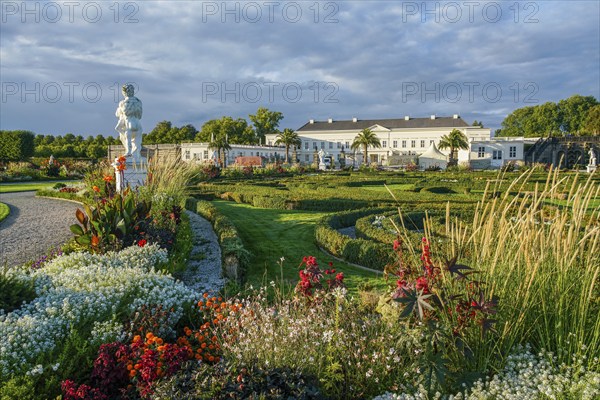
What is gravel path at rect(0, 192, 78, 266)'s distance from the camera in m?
7.16

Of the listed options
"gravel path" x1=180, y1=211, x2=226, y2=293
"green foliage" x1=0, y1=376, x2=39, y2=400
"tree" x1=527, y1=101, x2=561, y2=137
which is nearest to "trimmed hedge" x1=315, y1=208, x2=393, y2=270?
"gravel path" x1=180, y1=211, x2=226, y2=293

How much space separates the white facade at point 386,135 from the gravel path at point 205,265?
56.5 metres

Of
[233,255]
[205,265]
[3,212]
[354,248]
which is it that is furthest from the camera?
[3,212]

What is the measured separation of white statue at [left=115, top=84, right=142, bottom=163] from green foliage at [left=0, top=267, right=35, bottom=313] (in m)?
8.89

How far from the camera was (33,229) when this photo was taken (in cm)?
933

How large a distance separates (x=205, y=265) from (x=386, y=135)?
213 ft

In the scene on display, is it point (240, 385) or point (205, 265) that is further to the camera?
point (205, 265)

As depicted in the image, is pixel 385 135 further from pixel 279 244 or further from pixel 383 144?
pixel 279 244

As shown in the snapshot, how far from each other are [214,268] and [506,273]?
168 inches

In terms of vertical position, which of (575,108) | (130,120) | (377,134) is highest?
(575,108)

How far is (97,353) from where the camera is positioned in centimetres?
325

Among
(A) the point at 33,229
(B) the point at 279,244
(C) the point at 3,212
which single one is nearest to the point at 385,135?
(C) the point at 3,212

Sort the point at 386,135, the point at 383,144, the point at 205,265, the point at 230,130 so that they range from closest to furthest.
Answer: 1. the point at 205,265
2. the point at 386,135
3. the point at 383,144
4. the point at 230,130

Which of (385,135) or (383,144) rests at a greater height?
(385,135)
